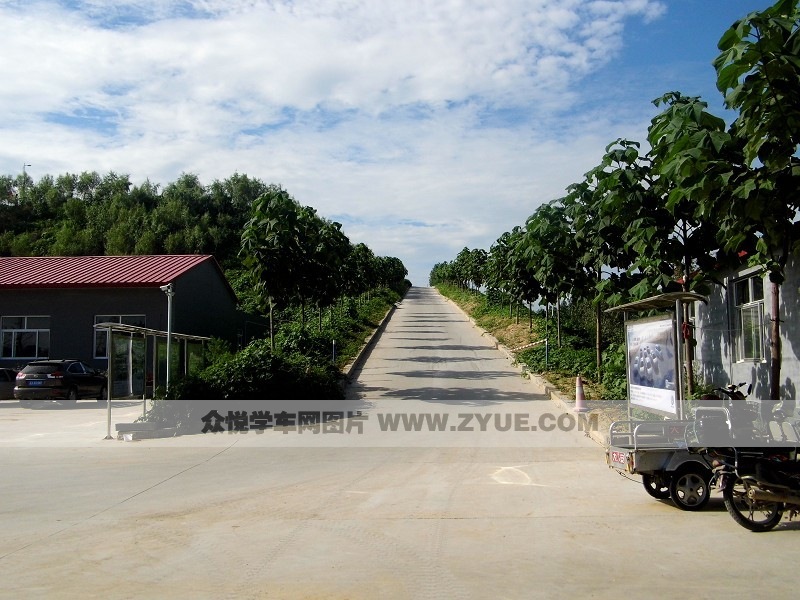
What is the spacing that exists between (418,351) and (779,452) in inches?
899

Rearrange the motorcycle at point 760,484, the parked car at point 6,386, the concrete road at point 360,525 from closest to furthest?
the concrete road at point 360,525 → the motorcycle at point 760,484 → the parked car at point 6,386

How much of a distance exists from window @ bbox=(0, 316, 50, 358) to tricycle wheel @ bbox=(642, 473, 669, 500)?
25540mm

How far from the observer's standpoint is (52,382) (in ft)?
73.7

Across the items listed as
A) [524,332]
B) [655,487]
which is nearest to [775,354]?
[655,487]

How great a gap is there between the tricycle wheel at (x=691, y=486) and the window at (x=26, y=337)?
26.0 metres

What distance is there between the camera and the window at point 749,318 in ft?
41.0

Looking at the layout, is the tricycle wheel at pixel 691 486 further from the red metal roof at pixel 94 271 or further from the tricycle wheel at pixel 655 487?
the red metal roof at pixel 94 271

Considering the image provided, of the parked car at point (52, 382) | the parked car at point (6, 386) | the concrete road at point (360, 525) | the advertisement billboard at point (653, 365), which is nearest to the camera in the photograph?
the concrete road at point (360, 525)

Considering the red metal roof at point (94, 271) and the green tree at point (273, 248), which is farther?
the red metal roof at point (94, 271)

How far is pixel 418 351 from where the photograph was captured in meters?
30.2

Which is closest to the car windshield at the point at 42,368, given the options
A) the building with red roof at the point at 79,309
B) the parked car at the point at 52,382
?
the parked car at the point at 52,382

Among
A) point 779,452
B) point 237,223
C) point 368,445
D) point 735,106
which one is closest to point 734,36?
point 735,106

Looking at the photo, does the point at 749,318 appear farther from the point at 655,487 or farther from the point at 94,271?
the point at 94,271

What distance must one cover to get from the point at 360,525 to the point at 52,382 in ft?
59.4
